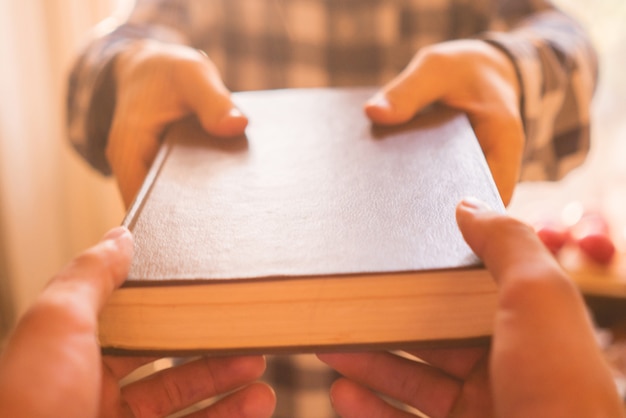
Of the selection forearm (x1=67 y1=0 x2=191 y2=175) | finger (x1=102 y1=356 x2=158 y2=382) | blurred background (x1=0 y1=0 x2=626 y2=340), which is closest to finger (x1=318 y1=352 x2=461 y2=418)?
finger (x1=102 y1=356 x2=158 y2=382)

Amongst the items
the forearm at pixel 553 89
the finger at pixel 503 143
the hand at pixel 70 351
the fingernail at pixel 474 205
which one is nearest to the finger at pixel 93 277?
the hand at pixel 70 351

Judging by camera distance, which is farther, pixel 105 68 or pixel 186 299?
pixel 105 68

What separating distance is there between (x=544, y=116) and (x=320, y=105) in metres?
0.26

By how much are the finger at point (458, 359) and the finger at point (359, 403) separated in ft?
0.18

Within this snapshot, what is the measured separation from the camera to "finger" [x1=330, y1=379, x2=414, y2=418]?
0.48 metres

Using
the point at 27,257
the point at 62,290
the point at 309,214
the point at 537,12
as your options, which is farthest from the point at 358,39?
the point at 27,257

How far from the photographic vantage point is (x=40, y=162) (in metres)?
1.39

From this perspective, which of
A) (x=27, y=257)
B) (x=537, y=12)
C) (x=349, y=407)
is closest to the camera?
(x=349, y=407)

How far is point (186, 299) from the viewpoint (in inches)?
14.4

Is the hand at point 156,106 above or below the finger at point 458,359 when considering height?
above

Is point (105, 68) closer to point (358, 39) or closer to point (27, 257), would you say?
point (358, 39)

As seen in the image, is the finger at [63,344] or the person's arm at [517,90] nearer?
the finger at [63,344]

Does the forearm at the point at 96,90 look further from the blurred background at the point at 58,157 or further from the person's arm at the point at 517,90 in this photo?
the blurred background at the point at 58,157

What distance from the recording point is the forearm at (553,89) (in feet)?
2.10
